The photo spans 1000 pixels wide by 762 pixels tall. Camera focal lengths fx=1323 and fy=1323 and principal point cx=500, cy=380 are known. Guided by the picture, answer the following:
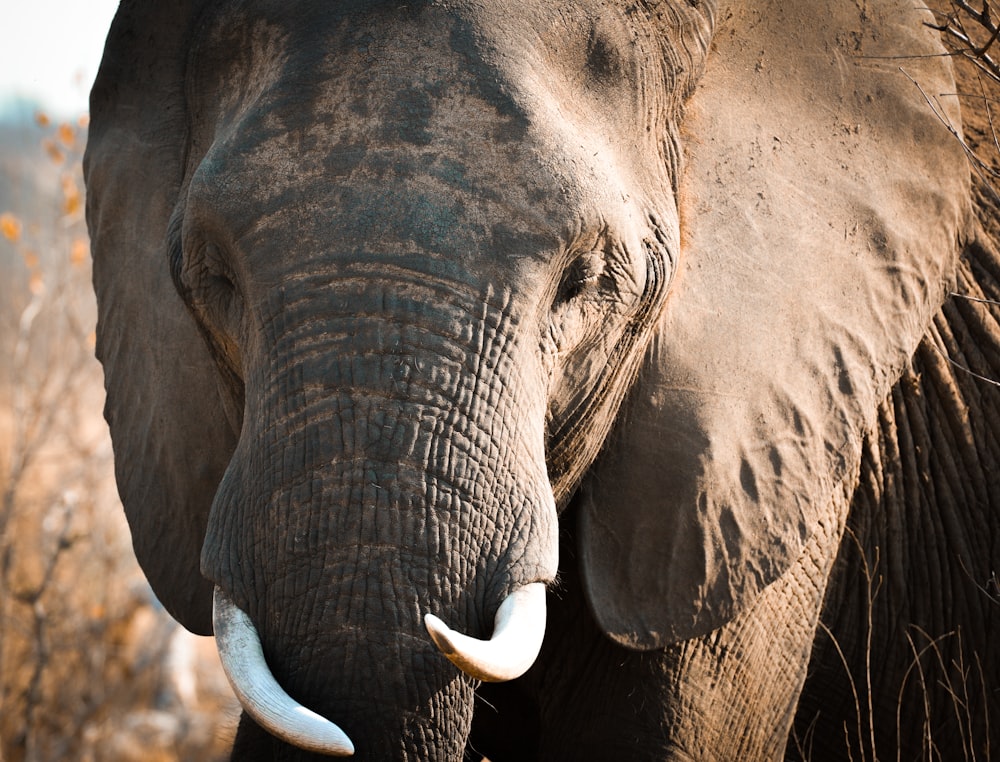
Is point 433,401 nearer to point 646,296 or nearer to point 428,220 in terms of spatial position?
point 428,220

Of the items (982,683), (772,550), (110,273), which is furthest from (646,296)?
(982,683)

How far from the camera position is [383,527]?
2.17 m

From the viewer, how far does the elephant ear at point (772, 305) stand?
8.82 ft

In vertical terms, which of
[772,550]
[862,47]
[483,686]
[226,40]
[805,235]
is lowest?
[483,686]

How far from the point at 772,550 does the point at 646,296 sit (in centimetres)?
61

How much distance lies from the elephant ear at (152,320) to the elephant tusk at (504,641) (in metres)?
→ 0.96

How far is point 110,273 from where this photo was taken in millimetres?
3217

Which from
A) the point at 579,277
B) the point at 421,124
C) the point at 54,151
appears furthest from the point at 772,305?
the point at 54,151

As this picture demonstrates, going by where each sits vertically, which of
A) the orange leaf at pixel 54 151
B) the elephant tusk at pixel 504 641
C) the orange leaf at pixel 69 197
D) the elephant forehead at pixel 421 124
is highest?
the elephant forehead at pixel 421 124

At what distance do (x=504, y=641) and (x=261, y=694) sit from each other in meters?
0.39

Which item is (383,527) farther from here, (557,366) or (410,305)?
(557,366)

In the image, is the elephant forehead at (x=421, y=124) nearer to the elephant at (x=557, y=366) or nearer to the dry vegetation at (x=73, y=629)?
the elephant at (x=557, y=366)

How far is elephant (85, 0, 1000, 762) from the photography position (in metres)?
2.22

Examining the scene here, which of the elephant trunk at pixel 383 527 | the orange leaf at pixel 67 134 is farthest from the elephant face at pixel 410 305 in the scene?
the orange leaf at pixel 67 134
